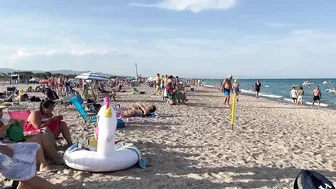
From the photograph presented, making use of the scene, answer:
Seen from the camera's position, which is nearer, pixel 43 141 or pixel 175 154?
pixel 43 141

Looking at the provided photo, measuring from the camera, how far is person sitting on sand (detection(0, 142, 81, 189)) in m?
3.18

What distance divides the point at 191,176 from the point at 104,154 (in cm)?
117

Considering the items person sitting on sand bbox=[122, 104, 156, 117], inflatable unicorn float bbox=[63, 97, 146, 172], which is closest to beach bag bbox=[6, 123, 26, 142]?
inflatable unicorn float bbox=[63, 97, 146, 172]

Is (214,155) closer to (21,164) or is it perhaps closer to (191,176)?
(191,176)

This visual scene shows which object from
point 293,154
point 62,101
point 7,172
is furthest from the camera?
point 62,101

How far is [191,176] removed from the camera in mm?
4531

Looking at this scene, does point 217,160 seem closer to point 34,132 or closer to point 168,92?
point 34,132

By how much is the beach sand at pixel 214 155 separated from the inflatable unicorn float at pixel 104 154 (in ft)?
0.35

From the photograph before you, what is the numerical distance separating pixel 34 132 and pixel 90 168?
1063 millimetres

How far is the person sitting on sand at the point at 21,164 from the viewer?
10.4ft

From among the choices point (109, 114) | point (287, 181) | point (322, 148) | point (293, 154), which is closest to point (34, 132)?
point (109, 114)

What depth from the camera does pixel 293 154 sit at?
6000mm

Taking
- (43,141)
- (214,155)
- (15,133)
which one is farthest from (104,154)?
(214,155)

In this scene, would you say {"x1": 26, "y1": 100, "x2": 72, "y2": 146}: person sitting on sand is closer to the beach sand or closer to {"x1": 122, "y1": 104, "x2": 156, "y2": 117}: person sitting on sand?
the beach sand
